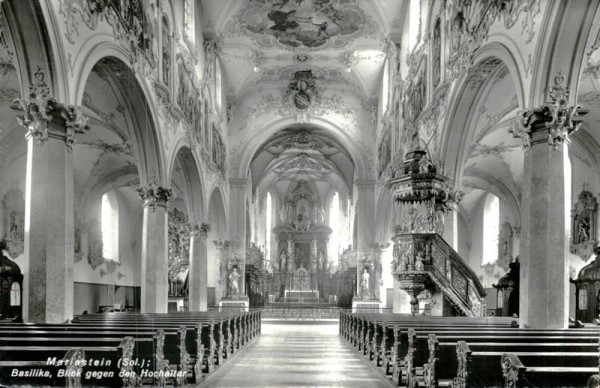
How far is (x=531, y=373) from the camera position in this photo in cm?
433

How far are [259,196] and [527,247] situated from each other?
3675cm

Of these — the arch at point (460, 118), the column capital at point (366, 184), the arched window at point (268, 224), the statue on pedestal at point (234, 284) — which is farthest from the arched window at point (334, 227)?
the arch at point (460, 118)

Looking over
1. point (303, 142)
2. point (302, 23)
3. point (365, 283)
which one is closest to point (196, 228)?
point (302, 23)

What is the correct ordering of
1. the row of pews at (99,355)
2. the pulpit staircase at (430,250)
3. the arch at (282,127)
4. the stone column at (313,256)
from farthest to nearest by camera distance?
the stone column at (313,256)
the arch at (282,127)
the pulpit staircase at (430,250)
the row of pews at (99,355)

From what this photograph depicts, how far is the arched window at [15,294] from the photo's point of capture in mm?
16688

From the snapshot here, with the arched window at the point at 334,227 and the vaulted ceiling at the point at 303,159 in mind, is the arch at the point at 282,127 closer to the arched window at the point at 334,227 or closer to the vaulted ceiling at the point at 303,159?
the vaulted ceiling at the point at 303,159

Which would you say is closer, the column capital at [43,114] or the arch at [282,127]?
the column capital at [43,114]

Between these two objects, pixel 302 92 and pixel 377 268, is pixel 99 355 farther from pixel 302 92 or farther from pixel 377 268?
pixel 302 92

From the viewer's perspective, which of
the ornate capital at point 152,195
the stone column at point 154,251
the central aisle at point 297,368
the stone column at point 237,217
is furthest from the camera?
the stone column at point 237,217

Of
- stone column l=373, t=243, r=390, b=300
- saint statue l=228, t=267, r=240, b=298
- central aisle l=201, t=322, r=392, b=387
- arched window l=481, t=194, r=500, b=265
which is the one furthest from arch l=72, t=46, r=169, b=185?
arched window l=481, t=194, r=500, b=265

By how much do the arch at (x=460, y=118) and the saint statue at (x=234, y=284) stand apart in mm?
14571

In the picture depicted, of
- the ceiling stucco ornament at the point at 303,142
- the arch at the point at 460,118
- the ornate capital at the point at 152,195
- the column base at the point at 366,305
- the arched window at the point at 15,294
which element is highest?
the ceiling stucco ornament at the point at 303,142

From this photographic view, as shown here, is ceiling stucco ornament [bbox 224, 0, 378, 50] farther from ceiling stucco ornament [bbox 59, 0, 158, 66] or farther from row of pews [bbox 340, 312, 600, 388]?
row of pews [bbox 340, 312, 600, 388]

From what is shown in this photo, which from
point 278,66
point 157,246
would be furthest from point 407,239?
point 278,66
